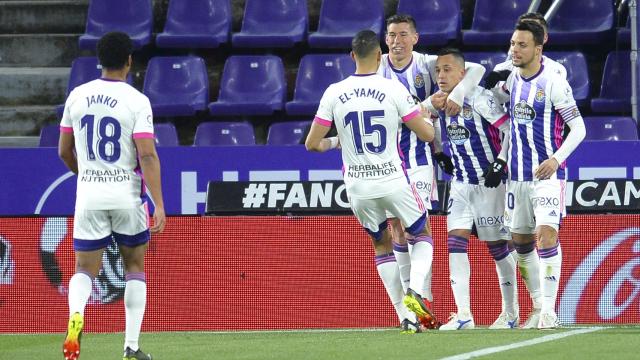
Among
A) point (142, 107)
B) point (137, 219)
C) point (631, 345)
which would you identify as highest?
point (142, 107)

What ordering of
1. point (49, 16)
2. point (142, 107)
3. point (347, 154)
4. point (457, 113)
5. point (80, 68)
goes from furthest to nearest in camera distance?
point (49, 16), point (80, 68), point (457, 113), point (347, 154), point (142, 107)

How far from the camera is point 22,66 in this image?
16125 mm

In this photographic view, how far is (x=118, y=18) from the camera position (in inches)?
626

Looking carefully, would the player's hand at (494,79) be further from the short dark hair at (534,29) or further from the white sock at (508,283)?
the white sock at (508,283)

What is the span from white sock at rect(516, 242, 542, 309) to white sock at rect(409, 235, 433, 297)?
42.7 inches

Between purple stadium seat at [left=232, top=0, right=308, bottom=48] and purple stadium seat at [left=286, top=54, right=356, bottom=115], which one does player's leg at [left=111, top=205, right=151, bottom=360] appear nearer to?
purple stadium seat at [left=286, top=54, right=356, bottom=115]

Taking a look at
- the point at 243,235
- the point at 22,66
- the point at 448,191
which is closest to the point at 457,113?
the point at 448,191

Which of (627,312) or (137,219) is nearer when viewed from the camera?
(137,219)

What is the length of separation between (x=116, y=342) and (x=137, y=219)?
1.93m

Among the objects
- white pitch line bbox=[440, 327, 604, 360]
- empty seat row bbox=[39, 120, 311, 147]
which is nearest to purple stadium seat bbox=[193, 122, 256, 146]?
empty seat row bbox=[39, 120, 311, 147]

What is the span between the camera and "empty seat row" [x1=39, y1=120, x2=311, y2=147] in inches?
557

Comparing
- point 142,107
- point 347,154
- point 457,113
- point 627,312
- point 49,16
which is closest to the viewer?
point 142,107

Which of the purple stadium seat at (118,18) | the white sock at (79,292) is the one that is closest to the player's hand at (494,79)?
the white sock at (79,292)

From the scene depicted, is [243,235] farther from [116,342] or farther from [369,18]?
[369,18]
